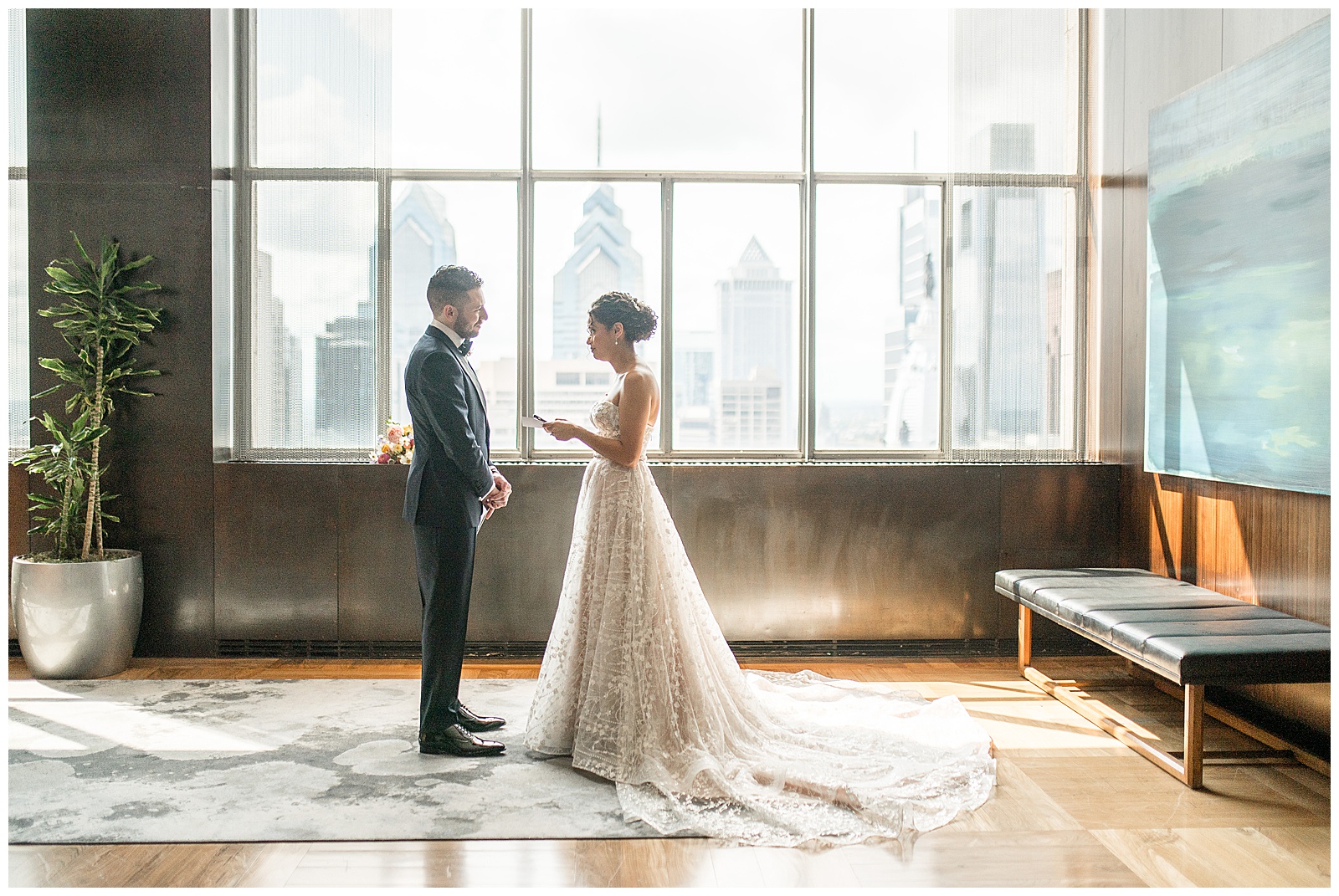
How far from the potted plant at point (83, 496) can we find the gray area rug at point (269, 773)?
246mm

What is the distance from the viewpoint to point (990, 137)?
5.08 metres

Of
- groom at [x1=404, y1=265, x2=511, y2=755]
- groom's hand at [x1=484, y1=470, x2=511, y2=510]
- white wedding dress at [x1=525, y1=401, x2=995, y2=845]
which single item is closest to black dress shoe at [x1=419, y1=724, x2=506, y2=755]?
groom at [x1=404, y1=265, x2=511, y2=755]

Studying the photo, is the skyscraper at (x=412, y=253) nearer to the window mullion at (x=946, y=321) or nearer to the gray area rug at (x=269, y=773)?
the gray area rug at (x=269, y=773)

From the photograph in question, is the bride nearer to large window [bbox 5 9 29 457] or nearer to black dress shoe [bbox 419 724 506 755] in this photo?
black dress shoe [bbox 419 724 506 755]

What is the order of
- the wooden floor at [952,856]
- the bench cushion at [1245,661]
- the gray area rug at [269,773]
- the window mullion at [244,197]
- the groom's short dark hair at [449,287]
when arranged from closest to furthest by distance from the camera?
1. the wooden floor at [952,856]
2. the gray area rug at [269,773]
3. the bench cushion at [1245,661]
4. the groom's short dark hair at [449,287]
5. the window mullion at [244,197]

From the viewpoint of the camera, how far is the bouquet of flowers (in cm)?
491

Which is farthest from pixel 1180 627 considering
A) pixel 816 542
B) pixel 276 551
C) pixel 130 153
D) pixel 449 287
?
pixel 130 153

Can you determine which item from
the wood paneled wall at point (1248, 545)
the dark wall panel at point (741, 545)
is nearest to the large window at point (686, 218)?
the dark wall panel at point (741, 545)

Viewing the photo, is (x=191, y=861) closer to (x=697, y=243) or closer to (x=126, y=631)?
(x=126, y=631)

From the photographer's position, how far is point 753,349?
5.20 meters

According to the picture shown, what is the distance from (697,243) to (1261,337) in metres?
2.70

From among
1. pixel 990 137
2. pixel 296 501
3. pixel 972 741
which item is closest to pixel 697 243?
pixel 990 137

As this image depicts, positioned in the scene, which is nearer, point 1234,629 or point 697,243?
point 1234,629

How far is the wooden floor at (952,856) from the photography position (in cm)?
249
